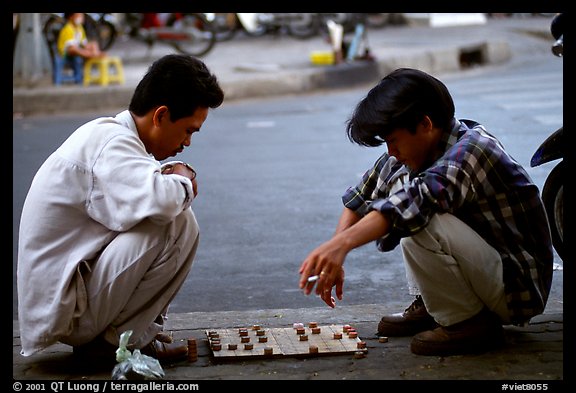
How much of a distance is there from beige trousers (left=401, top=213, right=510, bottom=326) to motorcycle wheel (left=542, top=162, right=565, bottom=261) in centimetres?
99

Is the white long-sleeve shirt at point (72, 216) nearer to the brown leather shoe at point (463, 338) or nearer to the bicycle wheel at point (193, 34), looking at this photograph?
the brown leather shoe at point (463, 338)

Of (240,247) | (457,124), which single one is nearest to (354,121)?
(457,124)

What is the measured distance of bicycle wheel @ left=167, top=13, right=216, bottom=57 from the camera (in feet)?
51.1

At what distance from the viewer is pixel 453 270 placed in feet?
10.2

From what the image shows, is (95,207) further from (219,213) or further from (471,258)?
(219,213)

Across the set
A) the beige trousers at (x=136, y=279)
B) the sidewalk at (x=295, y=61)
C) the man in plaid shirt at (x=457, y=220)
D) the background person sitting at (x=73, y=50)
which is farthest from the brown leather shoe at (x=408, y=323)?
the background person sitting at (x=73, y=50)

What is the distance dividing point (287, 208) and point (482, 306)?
10.3 feet

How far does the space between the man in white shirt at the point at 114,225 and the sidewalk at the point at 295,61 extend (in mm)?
8620

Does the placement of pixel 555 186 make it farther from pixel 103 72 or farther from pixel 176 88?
Answer: pixel 103 72

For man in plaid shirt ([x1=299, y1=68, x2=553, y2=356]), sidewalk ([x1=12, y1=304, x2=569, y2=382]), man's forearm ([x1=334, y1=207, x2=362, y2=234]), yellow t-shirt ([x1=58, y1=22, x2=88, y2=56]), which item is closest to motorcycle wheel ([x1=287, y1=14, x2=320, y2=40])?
yellow t-shirt ([x1=58, y1=22, x2=88, y2=56])

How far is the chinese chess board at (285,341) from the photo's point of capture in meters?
3.27

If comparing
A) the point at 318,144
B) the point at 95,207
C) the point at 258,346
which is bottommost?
the point at 318,144

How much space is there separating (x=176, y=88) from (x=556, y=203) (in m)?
1.84
